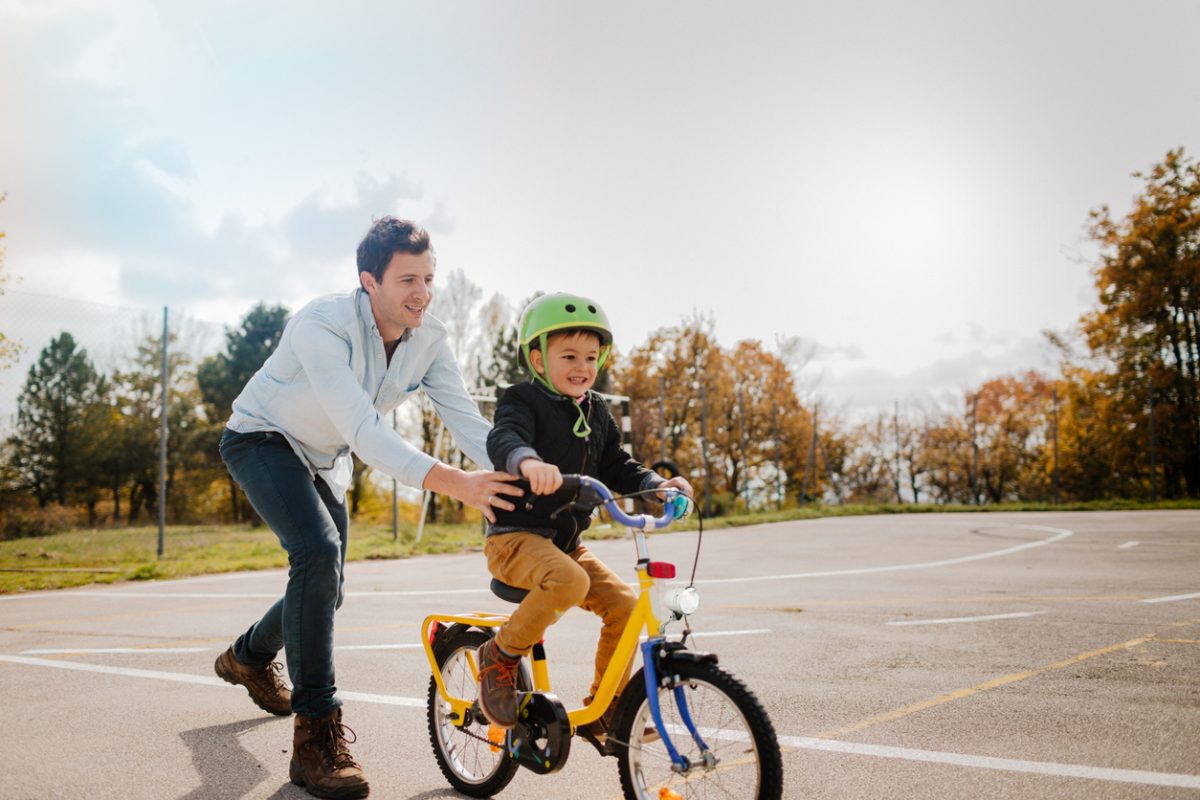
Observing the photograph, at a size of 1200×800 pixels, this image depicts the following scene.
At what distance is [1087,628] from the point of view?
6371 mm

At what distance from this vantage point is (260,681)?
4.27 metres

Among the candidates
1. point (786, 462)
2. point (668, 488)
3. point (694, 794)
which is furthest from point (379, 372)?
point (786, 462)

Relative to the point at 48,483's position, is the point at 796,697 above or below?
below

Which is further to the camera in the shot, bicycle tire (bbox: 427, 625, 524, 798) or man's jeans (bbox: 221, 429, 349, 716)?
man's jeans (bbox: 221, 429, 349, 716)

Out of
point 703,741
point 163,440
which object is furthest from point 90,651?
point 163,440

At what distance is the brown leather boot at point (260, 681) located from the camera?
427 centimetres

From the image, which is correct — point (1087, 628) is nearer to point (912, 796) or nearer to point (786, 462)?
point (912, 796)

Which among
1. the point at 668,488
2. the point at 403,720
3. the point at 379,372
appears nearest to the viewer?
the point at 668,488

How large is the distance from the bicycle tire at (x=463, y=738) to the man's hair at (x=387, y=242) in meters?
1.49

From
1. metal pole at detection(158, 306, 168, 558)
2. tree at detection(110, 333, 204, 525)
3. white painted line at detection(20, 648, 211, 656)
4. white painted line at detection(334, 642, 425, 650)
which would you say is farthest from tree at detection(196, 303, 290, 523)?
white painted line at detection(334, 642, 425, 650)

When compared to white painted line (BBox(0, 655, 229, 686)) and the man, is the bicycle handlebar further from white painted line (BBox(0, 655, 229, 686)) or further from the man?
white painted line (BBox(0, 655, 229, 686))

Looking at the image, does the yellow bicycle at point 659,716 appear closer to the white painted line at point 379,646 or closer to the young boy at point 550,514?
the young boy at point 550,514

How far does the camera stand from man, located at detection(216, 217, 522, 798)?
322 cm

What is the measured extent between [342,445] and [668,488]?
64.5 inches
